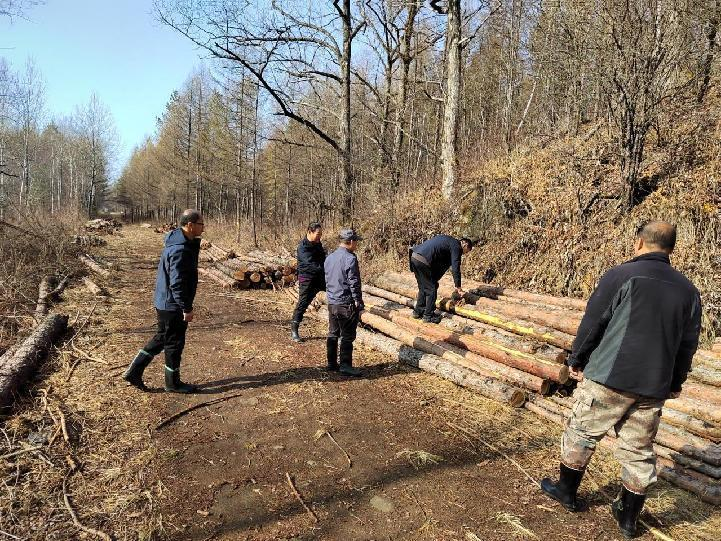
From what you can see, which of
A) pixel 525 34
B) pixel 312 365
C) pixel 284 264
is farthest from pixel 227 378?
pixel 525 34

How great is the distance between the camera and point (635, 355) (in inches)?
126

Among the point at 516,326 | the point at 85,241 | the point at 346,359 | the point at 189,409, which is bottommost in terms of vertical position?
the point at 189,409

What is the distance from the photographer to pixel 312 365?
6.76 m

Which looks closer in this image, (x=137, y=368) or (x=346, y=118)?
(x=137, y=368)

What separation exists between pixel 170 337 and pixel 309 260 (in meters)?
2.99

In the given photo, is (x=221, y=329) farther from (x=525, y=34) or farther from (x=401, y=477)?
(x=525, y=34)

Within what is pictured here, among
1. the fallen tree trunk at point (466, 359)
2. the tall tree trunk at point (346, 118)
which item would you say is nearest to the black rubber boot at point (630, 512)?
the fallen tree trunk at point (466, 359)

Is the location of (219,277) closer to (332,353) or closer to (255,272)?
(255,272)

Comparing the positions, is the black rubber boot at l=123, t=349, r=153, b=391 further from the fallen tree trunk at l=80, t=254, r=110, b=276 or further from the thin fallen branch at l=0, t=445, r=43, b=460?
the fallen tree trunk at l=80, t=254, r=110, b=276

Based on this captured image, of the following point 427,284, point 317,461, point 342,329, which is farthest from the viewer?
point 427,284

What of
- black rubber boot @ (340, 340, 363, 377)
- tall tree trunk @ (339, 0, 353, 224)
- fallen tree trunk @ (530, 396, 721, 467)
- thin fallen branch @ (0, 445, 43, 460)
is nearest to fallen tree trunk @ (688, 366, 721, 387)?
fallen tree trunk @ (530, 396, 721, 467)

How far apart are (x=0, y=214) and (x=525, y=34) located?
77.6 feet

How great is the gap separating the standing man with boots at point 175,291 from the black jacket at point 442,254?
4.23 metres

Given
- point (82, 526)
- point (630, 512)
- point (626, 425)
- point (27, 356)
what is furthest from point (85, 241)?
point (630, 512)
